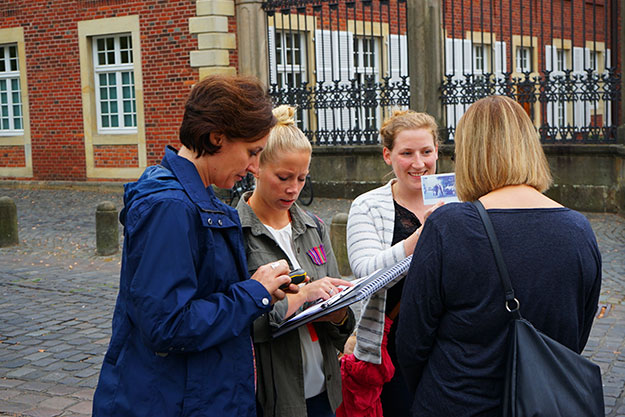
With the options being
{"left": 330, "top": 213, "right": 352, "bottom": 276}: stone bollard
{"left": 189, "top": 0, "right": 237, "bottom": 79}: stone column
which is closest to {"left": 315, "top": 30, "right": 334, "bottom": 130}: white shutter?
{"left": 189, "top": 0, "right": 237, "bottom": 79}: stone column

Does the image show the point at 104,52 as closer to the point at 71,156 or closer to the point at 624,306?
the point at 71,156

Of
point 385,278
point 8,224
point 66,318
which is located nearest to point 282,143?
point 385,278

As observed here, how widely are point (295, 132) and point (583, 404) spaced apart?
4.29 ft

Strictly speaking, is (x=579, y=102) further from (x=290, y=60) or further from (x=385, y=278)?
(x=385, y=278)

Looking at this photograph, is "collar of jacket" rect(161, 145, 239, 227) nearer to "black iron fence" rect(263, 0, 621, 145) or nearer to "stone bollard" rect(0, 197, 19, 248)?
"stone bollard" rect(0, 197, 19, 248)

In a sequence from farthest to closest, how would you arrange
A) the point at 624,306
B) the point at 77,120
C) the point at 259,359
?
1. the point at 77,120
2. the point at 624,306
3. the point at 259,359

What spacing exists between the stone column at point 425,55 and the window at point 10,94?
1041cm

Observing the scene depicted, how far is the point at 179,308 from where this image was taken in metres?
2.01

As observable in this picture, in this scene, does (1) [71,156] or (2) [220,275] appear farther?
(1) [71,156]

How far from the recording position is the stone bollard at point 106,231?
975 cm

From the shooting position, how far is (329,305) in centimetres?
237

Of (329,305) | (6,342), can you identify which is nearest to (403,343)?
(329,305)

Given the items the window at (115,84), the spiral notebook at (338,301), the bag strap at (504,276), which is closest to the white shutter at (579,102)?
the window at (115,84)

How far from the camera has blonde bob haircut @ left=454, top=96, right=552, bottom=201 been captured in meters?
2.21
